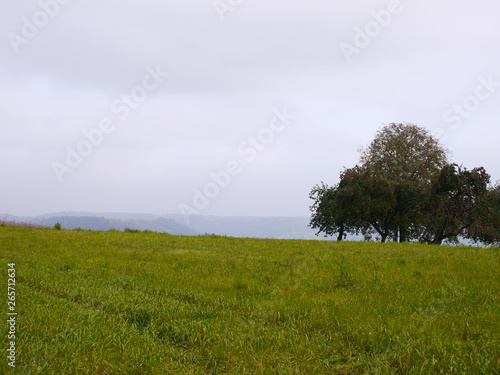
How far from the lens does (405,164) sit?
143 ft

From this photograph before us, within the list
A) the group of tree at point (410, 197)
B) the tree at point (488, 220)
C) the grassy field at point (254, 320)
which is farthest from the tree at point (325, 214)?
the grassy field at point (254, 320)

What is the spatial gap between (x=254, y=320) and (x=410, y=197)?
3679cm

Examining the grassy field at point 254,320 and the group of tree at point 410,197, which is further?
the group of tree at point 410,197

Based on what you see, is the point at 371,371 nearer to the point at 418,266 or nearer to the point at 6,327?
the point at 6,327

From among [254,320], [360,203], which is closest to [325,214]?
[360,203]

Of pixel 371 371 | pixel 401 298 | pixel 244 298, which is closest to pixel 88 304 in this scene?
pixel 244 298

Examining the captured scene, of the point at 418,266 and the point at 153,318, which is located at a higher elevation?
the point at 418,266

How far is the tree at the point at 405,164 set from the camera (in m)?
38.1

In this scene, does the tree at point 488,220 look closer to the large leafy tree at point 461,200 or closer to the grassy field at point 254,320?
the large leafy tree at point 461,200

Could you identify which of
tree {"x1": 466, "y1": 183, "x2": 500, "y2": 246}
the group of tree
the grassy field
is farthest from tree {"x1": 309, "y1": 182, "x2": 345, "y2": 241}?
the grassy field

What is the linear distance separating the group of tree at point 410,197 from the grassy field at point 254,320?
27.5m

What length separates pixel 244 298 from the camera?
7.22m

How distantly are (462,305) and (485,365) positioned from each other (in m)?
2.71

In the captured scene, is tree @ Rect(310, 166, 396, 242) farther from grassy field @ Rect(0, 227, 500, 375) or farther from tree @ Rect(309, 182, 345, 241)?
grassy field @ Rect(0, 227, 500, 375)
